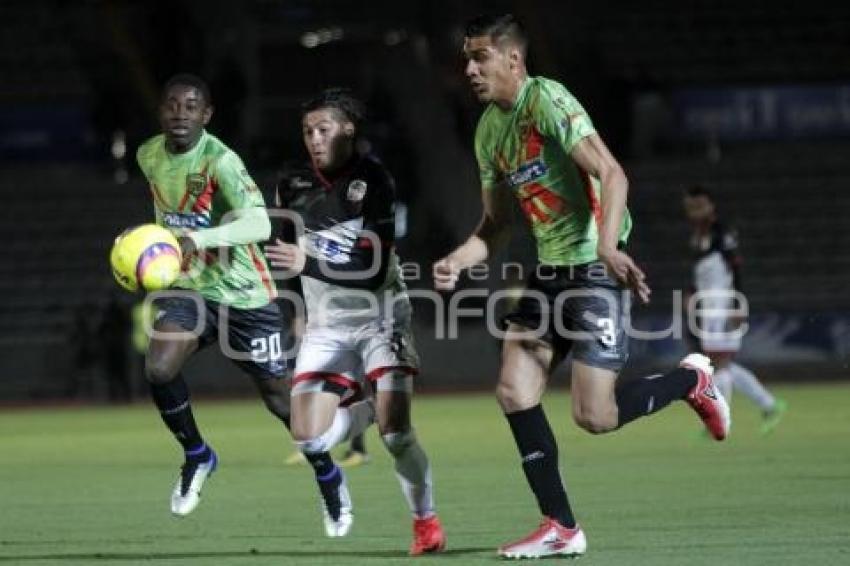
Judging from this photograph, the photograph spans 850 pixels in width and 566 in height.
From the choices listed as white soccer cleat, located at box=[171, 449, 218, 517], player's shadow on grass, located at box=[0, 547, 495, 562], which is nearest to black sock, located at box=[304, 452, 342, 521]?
player's shadow on grass, located at box=[0, 547, 495, 562]

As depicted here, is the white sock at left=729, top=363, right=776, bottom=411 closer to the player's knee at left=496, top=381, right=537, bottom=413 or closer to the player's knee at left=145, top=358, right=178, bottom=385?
the player's knee at left=145, top=358, right=178, bottom=385

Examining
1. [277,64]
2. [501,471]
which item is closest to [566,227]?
[501,471]

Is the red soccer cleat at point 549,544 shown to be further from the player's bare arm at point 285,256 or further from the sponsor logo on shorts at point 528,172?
the player's bare arm at point 285,256

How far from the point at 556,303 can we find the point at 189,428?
2.61 metres

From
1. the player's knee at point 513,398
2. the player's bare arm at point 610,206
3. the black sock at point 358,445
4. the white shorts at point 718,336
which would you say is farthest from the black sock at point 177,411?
the white shorts at point 718,336

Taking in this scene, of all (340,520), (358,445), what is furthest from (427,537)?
(358,445)

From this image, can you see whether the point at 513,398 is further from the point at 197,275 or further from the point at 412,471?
the point at 197,275

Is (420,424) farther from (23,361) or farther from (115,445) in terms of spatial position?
(23,361)

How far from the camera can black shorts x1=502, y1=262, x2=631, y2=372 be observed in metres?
8.45

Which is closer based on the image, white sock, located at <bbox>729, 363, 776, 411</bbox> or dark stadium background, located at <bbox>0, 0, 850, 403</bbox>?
white sock, located at <bbox>729, 363, 776, 411</bbox>

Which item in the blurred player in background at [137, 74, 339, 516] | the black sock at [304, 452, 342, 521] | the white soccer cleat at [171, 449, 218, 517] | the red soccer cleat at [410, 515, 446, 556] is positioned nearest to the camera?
the red soccer cleat at [410, 515, 446, 556]

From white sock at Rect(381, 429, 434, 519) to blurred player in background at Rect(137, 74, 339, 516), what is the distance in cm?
146

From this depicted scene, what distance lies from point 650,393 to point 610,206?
1.27 metres

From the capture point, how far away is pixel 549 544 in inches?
320
